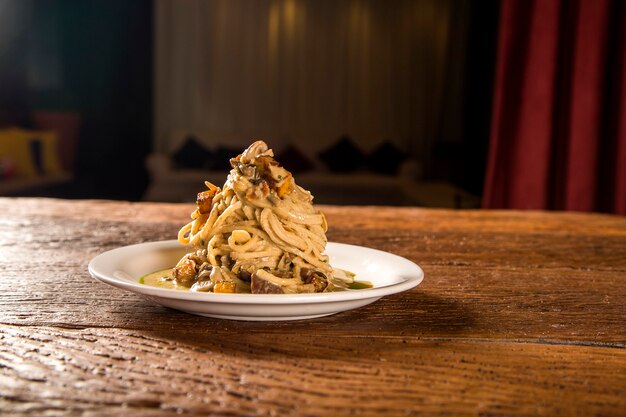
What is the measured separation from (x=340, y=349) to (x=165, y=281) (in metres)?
0.31

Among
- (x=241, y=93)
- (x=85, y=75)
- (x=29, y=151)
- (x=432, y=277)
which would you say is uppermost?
(x=85, y=75)

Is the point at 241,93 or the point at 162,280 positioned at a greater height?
the point at 241,93

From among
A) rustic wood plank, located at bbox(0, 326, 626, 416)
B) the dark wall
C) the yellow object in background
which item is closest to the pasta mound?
rustic wood plank, located at bbox(0, 326, 626, 416)

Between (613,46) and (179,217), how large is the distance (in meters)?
2.50

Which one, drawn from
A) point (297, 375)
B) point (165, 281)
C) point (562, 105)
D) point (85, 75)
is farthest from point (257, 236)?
point (85, 75)

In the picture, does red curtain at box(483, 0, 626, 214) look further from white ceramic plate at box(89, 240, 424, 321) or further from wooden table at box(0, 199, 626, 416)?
white ceramic plate at box(89, 240, 424, 321)

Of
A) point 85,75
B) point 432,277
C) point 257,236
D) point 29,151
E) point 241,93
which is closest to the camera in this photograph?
point 257,236

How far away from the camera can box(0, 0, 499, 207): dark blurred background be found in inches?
256

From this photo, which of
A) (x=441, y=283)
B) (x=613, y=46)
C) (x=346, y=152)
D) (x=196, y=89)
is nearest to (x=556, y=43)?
(x=613, y=46)

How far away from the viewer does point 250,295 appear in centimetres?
70

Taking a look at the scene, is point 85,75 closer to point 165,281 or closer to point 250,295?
point 165,281

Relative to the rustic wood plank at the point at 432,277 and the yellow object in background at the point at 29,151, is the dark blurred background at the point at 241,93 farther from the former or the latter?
the rustic wood plank at the point at 432,277

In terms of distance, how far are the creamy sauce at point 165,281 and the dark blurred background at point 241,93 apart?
513 cm

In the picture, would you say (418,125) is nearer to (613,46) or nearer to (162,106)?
(162,106)
